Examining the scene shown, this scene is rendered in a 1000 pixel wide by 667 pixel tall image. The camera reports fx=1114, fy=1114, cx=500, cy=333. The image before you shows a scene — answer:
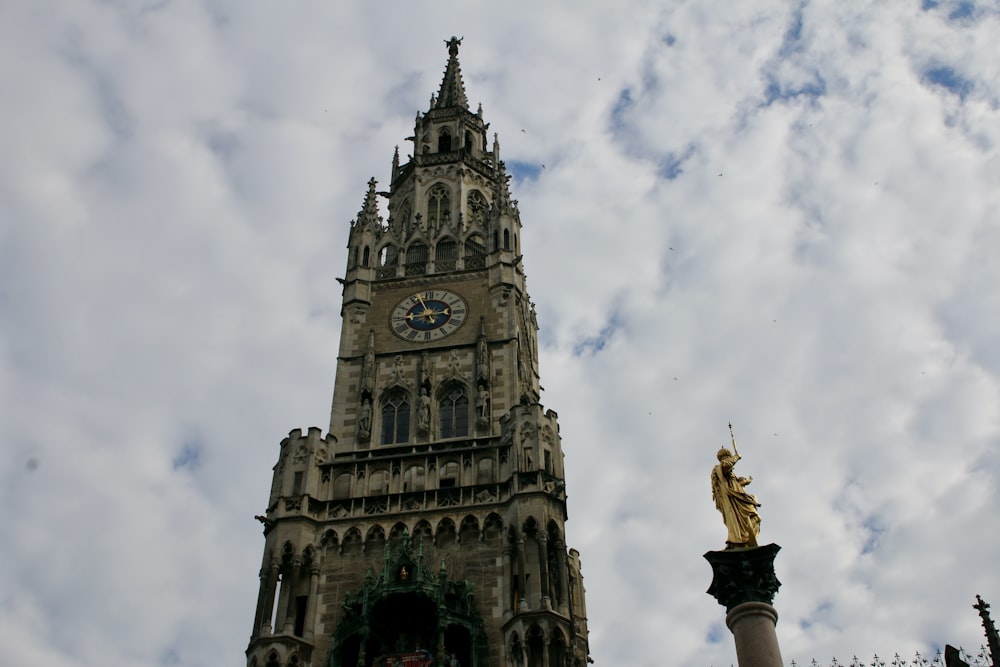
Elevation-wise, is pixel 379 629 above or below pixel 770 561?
above

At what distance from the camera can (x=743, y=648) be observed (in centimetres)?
2162

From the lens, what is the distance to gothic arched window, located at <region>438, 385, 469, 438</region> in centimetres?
4134

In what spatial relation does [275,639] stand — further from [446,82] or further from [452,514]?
[446,82]

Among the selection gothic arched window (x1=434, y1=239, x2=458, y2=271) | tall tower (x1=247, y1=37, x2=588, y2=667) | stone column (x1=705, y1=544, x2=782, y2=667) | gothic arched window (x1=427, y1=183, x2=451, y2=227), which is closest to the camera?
stone column (x1=705, y1=544, x2=782, y2=667)

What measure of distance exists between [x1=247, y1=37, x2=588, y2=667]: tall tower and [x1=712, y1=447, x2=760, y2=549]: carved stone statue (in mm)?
9828

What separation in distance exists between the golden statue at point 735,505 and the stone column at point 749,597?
2.27 ft

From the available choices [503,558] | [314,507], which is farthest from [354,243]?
[503,558]

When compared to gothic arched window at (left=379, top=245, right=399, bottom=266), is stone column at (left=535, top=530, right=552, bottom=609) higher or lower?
lower

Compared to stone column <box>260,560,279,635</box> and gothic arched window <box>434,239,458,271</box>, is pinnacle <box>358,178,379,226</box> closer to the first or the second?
gothic arched window <box>434,239,458,271</box>

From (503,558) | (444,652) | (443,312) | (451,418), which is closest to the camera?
(444,652)

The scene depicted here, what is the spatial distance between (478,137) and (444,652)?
33661mm

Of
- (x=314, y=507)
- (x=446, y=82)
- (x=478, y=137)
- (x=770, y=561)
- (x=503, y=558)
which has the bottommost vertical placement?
(x=770, y=561)

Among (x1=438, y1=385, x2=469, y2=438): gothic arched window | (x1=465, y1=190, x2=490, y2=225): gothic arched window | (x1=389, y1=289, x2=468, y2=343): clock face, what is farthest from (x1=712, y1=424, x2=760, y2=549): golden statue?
(x1=465, y1=190, x2=490, y2=225): gothic arched window

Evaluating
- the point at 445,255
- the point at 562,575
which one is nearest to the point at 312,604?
the point at 562,575
